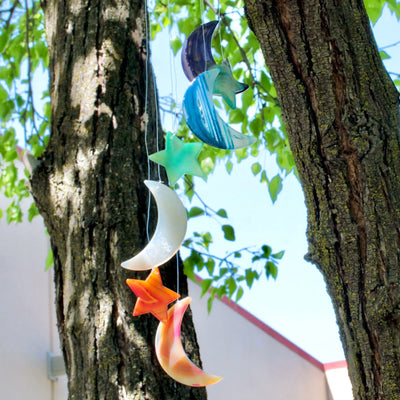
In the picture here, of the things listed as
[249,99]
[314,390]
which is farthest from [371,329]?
[314,390]

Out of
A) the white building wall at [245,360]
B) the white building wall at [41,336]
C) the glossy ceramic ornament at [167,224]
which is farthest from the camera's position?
the white building wall at [245,360]

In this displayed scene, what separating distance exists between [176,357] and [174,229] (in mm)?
201

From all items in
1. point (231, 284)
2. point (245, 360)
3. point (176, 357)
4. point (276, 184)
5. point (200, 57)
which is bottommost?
point (245, 360)

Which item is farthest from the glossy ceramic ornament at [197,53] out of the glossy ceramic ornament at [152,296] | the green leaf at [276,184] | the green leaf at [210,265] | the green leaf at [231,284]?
the green leaf at [231,284]

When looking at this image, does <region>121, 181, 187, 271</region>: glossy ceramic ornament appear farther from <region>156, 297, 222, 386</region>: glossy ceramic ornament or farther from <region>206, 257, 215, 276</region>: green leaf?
<region>206, 257, 215, 276</region>: green leaf

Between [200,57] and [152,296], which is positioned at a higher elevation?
[200,57]

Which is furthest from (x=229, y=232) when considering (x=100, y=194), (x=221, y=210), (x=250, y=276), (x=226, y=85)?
(x=226, y=85)

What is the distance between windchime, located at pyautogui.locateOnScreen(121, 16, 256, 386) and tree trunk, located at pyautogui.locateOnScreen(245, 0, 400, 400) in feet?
0.51

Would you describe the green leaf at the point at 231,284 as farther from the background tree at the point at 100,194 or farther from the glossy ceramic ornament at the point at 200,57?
the glossy ceramic ornament at the point at 200,57

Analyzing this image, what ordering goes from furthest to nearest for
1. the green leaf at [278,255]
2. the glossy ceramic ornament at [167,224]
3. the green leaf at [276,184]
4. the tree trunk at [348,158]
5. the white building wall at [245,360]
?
the white building wall at [245,360] < the green leaf at [278,255] < the green leaf at [276,184] < the glossy ceramic ornament at [167,224] < the tree trunk at [348,158]

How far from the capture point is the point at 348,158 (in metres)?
0.75

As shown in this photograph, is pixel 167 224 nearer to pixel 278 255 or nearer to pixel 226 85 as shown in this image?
pixel 226 85

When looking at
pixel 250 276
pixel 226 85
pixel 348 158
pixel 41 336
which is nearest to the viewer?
pixel 348 158

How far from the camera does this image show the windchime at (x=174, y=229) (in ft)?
2.87
